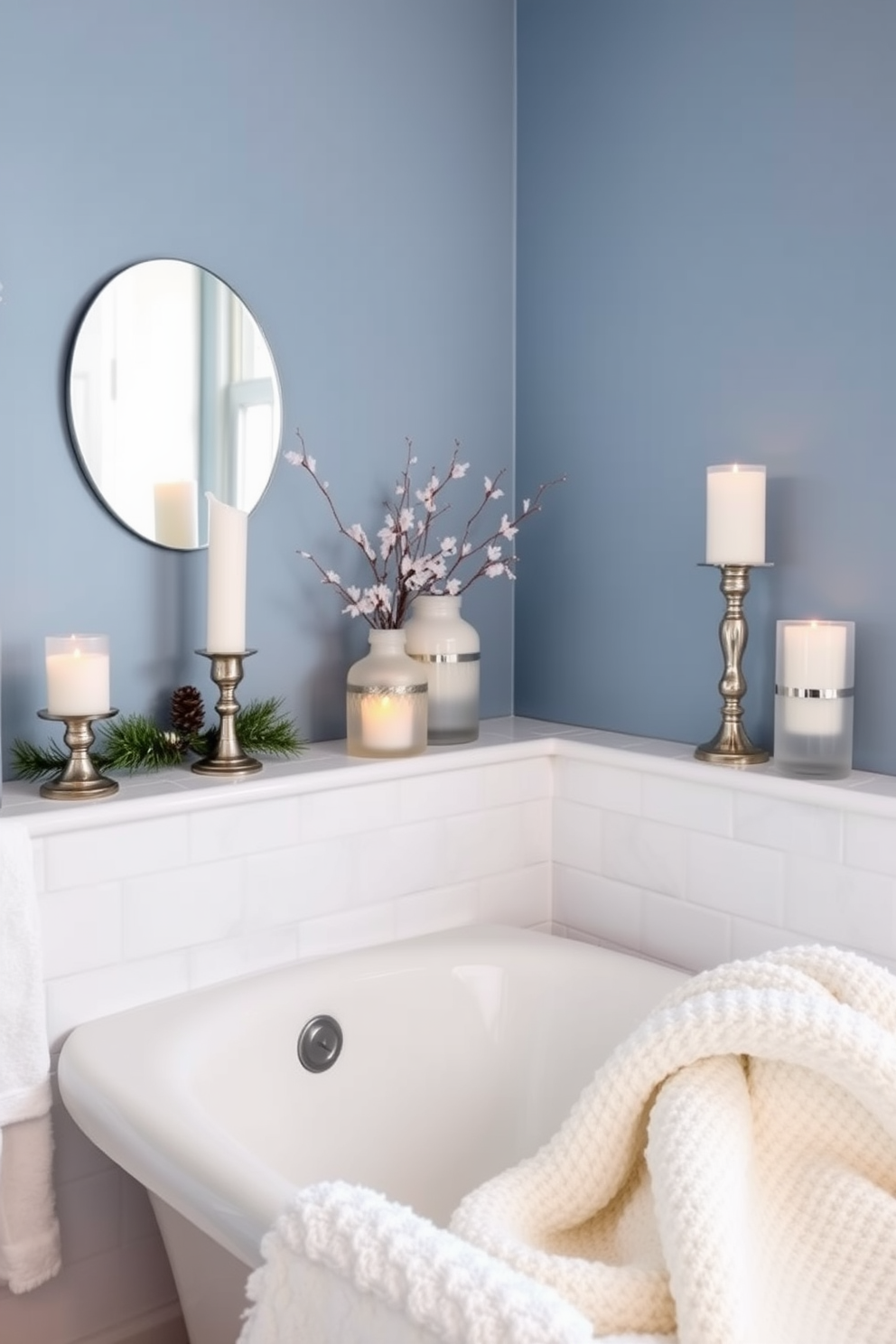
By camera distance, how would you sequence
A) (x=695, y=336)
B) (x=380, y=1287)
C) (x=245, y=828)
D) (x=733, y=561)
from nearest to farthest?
1. (x=380, y=1287)
2. (x=245, y=828)
3. (x=733, y=561)
4. (x=695, y=336)

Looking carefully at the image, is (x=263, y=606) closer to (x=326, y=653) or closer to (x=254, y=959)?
(x=326, y=653)

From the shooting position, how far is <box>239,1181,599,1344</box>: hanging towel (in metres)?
0.96

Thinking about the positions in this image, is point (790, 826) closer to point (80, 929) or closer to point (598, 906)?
point (598, 906)

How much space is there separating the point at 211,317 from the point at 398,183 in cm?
50

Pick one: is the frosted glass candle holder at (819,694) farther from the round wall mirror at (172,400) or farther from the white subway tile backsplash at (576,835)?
the round wall mirror at (172,400)

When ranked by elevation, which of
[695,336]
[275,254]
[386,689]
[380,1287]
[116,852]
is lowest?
[380,1287]

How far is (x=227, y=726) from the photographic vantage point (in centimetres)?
195

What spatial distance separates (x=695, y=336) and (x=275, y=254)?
2.46ft

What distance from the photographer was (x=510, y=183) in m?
2.49

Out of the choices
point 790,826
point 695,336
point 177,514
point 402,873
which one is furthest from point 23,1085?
point 695,336

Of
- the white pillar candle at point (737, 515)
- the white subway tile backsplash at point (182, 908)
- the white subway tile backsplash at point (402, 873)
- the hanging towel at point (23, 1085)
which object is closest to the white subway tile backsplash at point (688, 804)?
the white subway tile backsplash at point (402, 873)

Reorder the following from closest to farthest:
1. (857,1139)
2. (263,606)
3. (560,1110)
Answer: (857,1139) → (560,1110) → (263,606)

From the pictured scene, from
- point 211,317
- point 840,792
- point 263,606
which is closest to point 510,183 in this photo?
point 211,317

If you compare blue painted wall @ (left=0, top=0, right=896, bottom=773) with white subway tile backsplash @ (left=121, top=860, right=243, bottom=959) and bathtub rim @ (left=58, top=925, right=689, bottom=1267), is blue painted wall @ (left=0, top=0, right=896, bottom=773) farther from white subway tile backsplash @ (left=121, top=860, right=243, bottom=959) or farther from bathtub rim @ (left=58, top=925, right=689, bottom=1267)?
bathtub rim @ (left=58, top=925, right=689, bottom=1267)
